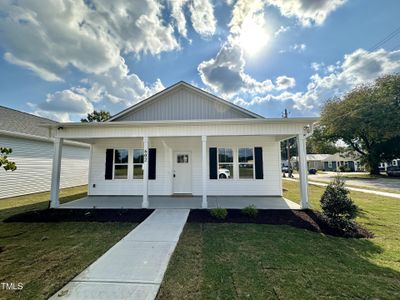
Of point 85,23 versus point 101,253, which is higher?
point 85,23

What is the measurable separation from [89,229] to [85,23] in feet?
27.4

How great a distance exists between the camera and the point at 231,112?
10.1 meters

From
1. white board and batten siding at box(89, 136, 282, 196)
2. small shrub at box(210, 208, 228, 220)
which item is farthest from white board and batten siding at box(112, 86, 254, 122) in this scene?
small shrub at box(210, 208, 228, 220)

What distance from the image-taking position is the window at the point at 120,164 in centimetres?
970

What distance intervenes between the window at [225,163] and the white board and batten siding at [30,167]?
419 inches

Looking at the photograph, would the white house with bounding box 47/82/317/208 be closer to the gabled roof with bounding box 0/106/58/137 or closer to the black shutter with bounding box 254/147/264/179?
the black shutter with bounding box 254/147/264/179

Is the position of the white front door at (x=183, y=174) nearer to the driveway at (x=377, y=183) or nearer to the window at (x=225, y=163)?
the window at (x=225, y=163)

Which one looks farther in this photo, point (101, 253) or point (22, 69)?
point (22, 69)

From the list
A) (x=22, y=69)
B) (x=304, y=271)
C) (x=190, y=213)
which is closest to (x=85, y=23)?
(x=22, y=69)

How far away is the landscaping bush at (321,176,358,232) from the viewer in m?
4.95

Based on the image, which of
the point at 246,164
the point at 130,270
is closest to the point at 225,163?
the point at 246,164

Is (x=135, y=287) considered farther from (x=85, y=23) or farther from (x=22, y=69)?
(x=22, y=69)

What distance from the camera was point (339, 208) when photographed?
503 centimetres

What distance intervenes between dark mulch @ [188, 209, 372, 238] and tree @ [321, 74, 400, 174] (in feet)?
76.1
